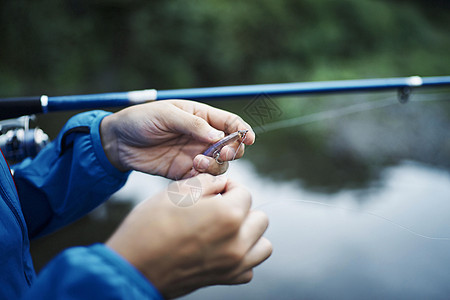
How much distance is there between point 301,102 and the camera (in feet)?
3.96

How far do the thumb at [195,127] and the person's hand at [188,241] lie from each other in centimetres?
18

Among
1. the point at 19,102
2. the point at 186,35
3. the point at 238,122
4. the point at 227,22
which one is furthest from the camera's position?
the point at 186,35

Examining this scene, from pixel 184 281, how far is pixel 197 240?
1.9 inches

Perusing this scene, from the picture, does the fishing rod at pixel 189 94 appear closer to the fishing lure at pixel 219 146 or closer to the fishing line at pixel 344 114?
the fishing line at pixel 344 114

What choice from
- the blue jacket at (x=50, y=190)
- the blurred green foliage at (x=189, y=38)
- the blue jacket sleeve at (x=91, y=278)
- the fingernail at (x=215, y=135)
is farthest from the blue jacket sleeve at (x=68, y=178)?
the blurred green foliage at (x=189, y=38)

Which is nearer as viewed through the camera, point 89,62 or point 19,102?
point 19,102

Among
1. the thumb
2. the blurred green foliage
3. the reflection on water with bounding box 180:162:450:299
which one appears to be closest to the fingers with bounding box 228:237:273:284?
the reflection on water with bounding box 180:162:450:299

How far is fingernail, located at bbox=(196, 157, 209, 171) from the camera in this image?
49 cm

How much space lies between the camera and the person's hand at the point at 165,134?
1.83 ft

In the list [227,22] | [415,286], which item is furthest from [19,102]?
[227,22]

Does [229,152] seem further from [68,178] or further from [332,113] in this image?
[332,113]

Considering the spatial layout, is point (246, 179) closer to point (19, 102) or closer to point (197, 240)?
point (197, 240)

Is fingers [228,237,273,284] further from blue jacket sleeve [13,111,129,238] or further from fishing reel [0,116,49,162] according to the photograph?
fishing reel [0,116,49,162]

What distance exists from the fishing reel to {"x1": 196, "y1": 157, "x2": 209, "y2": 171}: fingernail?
53cm
